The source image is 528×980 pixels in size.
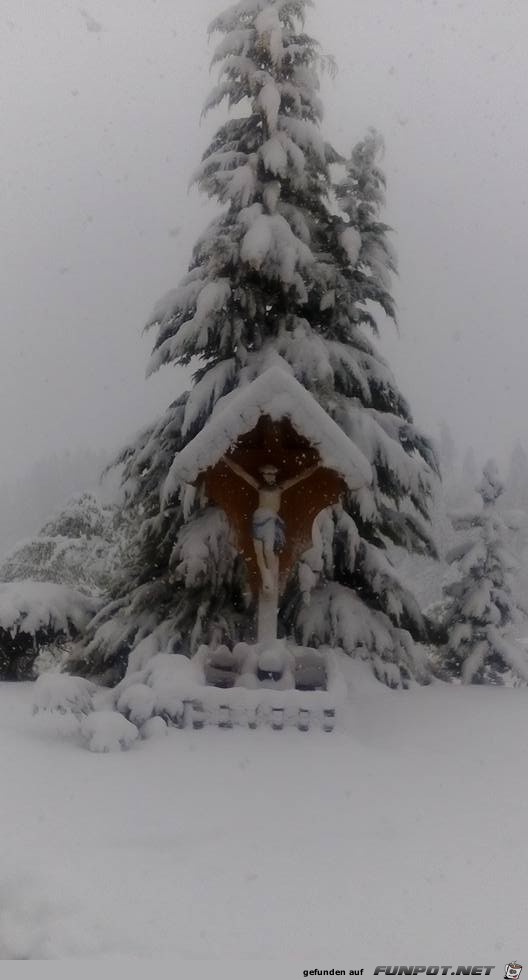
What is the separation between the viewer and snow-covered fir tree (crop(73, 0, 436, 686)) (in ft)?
30.5

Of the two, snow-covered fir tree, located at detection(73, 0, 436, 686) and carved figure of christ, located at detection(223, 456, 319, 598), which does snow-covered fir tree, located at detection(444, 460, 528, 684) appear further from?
carved figure of christ, located at detection(223, 456, 319, 598)

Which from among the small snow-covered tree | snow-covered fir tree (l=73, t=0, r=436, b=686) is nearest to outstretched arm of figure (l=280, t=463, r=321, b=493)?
snow-covered fir tree (l=73, t=0, r=436, b=686)

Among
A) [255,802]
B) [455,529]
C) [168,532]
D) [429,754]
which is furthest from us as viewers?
[455,529]

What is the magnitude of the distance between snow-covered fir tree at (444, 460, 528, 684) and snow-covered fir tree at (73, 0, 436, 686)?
0.56 metres

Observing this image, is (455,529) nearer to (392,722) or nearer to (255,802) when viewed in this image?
(392,722)

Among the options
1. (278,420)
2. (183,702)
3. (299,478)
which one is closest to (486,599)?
(299,478)

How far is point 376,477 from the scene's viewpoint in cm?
983

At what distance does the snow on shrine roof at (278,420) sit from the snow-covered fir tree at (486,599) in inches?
140

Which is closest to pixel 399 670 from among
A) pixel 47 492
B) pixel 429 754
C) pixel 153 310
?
pixel 429 754

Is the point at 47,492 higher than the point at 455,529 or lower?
higher

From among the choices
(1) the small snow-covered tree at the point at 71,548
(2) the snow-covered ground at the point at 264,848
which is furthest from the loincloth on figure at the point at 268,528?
(1) the small snow-covered tree at the point at 71,548

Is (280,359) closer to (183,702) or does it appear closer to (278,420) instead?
(278,420)

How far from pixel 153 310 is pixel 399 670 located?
529 centimetres

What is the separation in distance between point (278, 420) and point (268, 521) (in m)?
1.09
